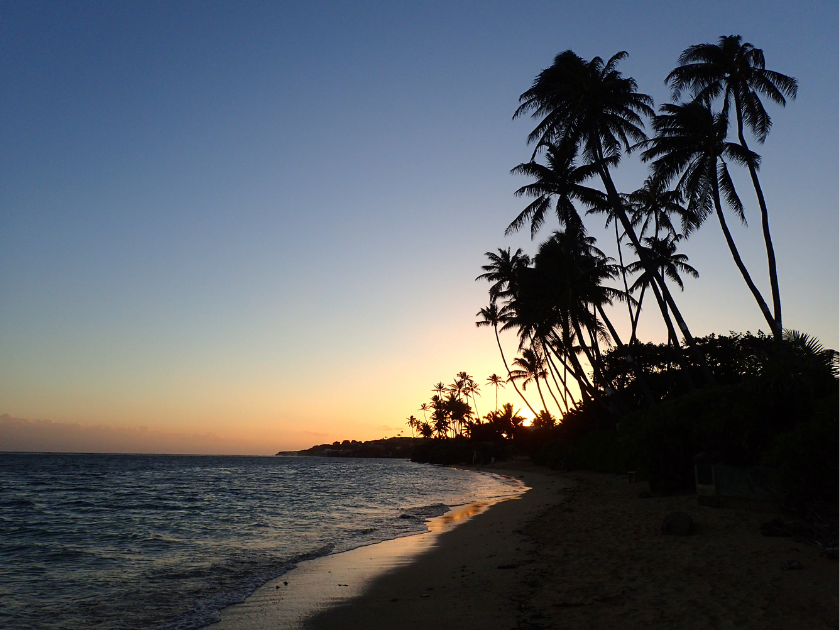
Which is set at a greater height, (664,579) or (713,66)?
(713,66)

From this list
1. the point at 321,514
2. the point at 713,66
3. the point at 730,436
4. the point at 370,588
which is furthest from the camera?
the point at 713,66

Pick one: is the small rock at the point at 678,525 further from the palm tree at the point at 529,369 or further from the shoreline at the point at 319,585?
the palm tree at the point at 529,369

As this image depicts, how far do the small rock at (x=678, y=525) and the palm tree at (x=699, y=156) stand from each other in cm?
1287

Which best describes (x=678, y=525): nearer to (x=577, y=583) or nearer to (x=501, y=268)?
(x=577, y=583)

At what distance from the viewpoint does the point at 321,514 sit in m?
20.1

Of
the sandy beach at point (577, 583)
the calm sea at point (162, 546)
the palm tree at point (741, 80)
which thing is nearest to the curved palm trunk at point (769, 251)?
the palm tree at point (741, 80)

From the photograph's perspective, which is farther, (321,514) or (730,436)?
(321,514)

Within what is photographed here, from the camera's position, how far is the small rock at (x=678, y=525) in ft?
33.2

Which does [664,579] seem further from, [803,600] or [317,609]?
[317,609]

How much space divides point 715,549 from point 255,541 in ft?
35.5

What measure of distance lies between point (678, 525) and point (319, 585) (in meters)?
6.79

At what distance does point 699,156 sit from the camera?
73.3 feet

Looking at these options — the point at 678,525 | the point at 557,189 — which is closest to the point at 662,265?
the point at 557,189

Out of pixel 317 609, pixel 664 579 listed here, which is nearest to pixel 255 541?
pixel 317 609
